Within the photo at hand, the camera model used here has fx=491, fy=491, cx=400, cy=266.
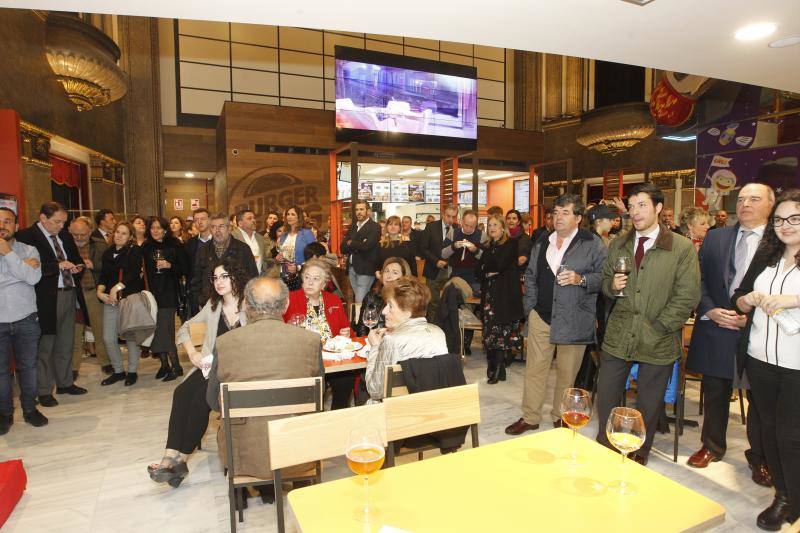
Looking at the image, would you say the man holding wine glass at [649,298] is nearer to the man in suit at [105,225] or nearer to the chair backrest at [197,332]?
the chair backrest at [197,332]

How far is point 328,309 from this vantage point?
12.1 ft

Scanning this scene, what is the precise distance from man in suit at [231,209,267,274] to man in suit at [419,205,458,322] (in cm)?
196

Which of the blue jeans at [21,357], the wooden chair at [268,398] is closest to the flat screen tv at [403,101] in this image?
the blue jeans at [21,357]

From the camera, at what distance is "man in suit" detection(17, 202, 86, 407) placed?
4.17 metres

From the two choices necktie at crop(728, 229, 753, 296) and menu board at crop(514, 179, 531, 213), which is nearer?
necktie at crop(728, 229, 753, 296)

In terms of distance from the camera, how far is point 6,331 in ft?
12.0

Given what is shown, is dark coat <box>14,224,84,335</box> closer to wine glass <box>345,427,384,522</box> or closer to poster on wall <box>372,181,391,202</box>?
wine glass <box>345,427,384,522</box>

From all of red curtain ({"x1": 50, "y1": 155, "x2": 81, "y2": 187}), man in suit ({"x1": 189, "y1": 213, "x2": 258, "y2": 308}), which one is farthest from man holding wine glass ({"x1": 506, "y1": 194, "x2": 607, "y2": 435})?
red curtain ({"x1": 50, "y1": 155, "x2": 81, "y2": 187})

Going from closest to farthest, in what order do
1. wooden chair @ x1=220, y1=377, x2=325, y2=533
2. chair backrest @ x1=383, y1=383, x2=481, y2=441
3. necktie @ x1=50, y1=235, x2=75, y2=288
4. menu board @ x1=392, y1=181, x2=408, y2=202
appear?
chair backrest @ x1=383, y1=383, x2=481, y2=441
wooden chair @ x1=220, y1=377, x2=325, y2=533
necktie @ x1=50, y1=235, x2=75, y2=288
menu board @ x1=392, y1=181, x2=408, y2=202

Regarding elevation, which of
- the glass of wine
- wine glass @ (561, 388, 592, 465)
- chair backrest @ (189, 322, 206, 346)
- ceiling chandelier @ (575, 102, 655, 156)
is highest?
ceiling chandelier @ (575, 102, 655, 156)

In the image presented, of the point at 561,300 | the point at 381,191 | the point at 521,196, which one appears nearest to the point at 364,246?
the point at 561,300

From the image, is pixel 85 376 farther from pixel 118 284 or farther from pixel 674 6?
pixel 674 6

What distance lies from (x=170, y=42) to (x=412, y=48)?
6.22 meters

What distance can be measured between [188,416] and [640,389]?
2.75m
